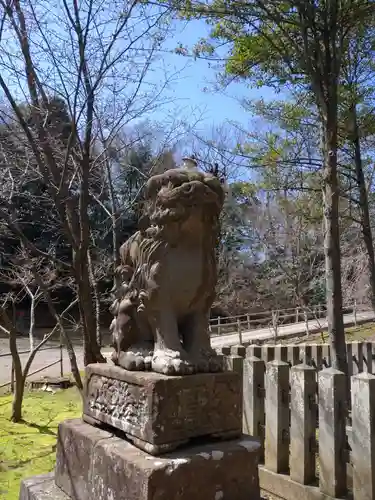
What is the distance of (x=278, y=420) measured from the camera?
3.39 meters

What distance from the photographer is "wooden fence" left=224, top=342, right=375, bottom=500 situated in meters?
2.75

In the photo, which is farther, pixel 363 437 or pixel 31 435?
pixel 31 435

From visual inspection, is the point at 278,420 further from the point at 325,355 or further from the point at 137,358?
the point at 325,355

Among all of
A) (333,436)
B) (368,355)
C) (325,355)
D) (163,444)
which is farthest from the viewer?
(325,355)

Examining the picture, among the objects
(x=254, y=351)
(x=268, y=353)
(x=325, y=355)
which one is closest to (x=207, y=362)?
(x=254, y=351)

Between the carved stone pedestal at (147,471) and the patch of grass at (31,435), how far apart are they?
1.27 meters

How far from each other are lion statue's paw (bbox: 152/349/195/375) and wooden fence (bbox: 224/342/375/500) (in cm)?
122

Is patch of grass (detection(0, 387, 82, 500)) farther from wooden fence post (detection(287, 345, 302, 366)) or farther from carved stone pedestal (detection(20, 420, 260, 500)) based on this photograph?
wooden fence post (detection(287, 345, 302, 366))

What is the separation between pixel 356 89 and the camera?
23.3 ft

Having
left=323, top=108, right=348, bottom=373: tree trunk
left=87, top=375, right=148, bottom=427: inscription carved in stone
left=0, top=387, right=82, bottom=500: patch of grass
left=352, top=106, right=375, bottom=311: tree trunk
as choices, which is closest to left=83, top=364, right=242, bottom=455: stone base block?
left=87, top=375, right=148, bottom=427: inscription carved in stone

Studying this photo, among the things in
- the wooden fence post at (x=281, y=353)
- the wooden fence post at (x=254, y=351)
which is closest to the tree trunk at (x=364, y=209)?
the wooden fence post at (x=281, y=353)

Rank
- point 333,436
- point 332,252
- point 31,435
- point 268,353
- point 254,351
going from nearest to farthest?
point 333,436
point 332,252
point 31,435
point 254,351
point 268,353

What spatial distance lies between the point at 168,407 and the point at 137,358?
1.12 feet

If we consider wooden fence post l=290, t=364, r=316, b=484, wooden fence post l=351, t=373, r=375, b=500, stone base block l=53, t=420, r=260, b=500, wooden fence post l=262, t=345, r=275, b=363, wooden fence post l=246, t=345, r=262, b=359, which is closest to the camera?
stone base block l=53, t=420, r=260, b=500
